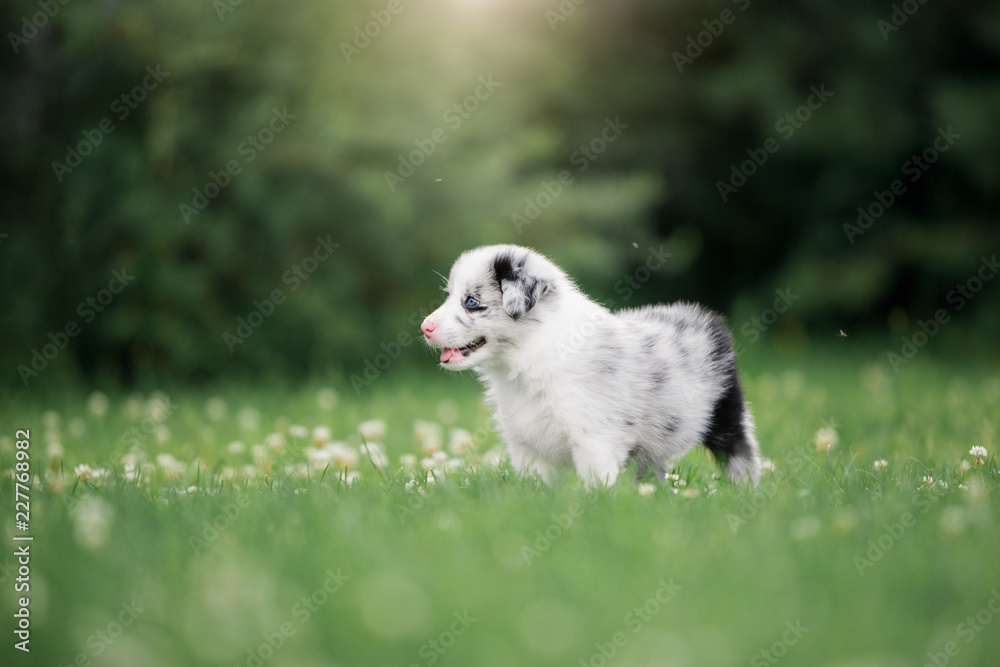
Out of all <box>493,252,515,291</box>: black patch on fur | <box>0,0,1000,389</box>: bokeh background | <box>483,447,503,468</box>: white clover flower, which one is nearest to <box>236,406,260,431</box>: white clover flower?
<box>0,0,1000,389</box>: bokeh background

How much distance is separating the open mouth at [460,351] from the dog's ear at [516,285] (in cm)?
21

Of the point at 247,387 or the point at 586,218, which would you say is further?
the point at 586,218

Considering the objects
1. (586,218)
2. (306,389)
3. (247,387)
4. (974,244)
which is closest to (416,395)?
(306,389)

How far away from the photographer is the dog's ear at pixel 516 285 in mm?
3885

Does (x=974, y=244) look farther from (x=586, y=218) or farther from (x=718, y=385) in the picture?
(x=718, y=385)

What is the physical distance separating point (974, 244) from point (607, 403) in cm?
785

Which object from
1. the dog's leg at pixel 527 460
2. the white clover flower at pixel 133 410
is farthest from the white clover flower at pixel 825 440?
the white clover flower at pixel 133 410

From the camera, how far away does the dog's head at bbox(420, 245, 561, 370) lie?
3891 millimetres

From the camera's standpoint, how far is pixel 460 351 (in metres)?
3.97

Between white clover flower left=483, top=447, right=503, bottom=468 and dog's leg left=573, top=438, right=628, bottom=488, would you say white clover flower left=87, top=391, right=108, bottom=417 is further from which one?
dog's leg left=573, top=438, right=628, bottom=488

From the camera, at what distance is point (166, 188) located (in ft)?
25.5

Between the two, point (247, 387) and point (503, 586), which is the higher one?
point (503, 586)

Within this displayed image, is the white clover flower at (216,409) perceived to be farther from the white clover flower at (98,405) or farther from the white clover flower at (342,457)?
the white clover flower at (342,457)

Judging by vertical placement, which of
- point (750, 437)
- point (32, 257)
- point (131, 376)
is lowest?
point (131, 376)
